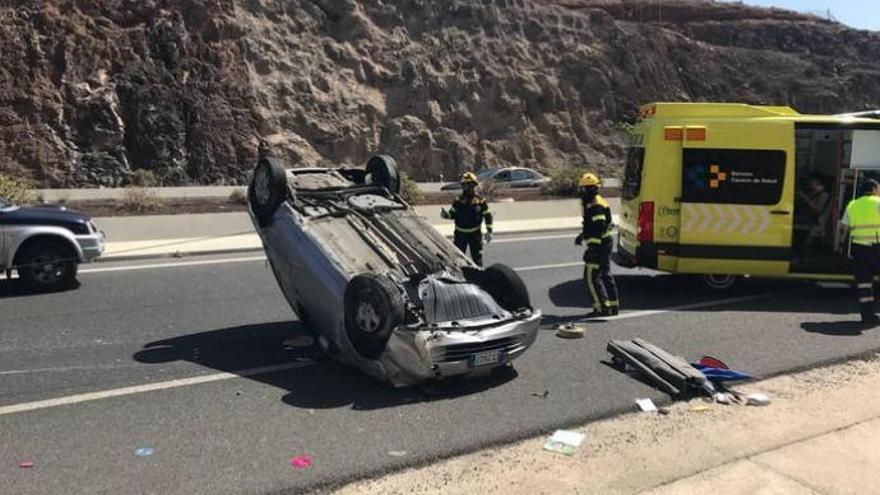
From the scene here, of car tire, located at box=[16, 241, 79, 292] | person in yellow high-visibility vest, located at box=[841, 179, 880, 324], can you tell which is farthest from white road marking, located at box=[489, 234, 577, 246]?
car tire, located at box=[16, 241, 79, 292]

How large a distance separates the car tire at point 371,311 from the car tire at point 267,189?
1.41 m

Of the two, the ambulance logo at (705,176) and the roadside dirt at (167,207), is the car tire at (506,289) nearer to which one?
the ambulance logo at (705,176)

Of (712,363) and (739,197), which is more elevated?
(739,197)

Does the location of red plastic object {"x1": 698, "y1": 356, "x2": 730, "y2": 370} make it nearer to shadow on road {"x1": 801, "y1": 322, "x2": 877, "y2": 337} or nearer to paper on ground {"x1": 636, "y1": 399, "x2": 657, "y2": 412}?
A: paper on ground {"x1": 636, "y1": 399, "x2": 657, "y2": 412}

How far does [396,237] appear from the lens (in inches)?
283

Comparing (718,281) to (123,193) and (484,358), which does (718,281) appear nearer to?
(484,358)

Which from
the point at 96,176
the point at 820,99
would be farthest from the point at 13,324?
the point at 820,99

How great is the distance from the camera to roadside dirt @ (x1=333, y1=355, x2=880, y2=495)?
4.51m

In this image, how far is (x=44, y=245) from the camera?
34.0 ft

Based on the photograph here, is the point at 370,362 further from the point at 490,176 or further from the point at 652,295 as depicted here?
the point at 490,176

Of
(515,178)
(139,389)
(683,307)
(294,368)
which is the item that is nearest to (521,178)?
(515,178)

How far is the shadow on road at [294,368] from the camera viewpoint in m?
6.00

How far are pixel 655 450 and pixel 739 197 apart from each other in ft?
19.5

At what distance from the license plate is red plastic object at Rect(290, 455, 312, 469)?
1.62 m
